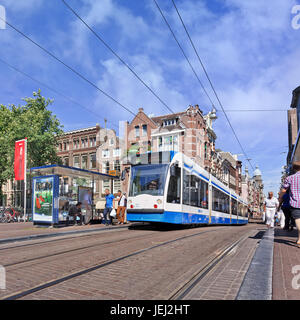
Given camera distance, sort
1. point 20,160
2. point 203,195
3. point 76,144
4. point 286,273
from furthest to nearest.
A: point 76,144 < point 20,160 < point 203,195 < point 286,273

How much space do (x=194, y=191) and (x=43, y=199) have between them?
639cm

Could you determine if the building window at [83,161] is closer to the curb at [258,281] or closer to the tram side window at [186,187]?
the tram side window at [186,187]

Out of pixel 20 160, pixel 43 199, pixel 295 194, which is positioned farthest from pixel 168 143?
pixel 295 194

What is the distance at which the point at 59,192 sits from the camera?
13.4 m

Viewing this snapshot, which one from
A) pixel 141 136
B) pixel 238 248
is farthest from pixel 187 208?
pixel 141 136

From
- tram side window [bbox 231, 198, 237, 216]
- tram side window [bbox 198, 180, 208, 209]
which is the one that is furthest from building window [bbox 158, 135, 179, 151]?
tram side window [bbox 198, 180, 208, 209]

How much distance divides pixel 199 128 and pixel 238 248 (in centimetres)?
3690

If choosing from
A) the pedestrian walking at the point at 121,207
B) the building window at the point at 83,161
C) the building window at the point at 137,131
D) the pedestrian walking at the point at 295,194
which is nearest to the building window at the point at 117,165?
the building window at the point at 137,131

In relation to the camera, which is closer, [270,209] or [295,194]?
[295,194]

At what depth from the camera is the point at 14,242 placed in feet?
25.9

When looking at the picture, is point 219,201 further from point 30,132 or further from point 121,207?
point 30,132

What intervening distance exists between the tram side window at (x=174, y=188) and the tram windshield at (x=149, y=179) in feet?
0.96

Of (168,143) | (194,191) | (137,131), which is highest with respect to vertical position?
(137,131)

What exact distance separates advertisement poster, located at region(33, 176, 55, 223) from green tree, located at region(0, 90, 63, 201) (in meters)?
17.2
